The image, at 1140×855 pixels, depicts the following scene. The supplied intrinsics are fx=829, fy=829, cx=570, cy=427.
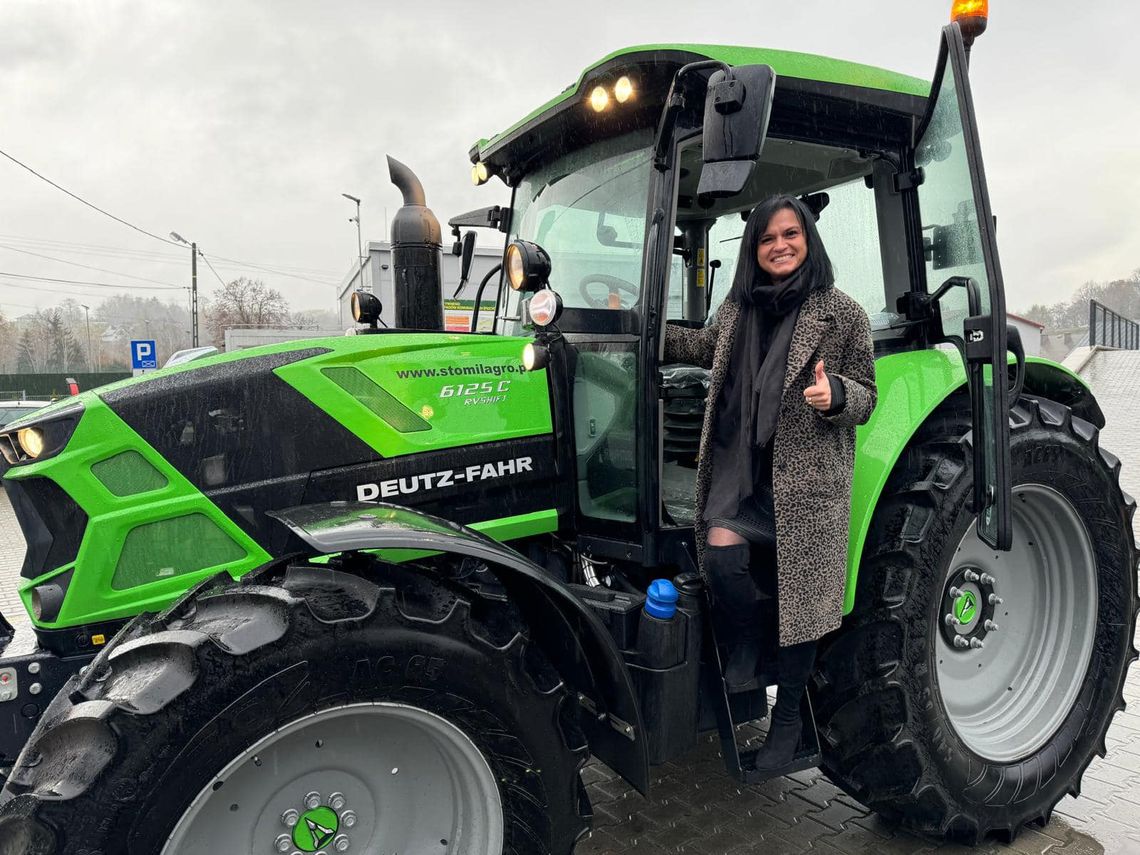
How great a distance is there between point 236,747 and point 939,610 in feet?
7.19

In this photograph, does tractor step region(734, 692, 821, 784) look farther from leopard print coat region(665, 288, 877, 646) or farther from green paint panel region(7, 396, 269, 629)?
green paint panel region(7, 396, 269, 629)

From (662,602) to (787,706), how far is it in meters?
0.56

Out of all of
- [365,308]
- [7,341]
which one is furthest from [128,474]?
[7,341]

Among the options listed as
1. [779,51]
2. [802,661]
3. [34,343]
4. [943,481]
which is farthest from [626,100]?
[34,343]

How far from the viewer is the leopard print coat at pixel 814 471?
234 cm

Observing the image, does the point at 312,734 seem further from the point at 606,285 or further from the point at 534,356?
the point at 606,285

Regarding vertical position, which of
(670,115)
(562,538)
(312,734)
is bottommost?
(312,734)

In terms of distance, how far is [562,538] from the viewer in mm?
2775

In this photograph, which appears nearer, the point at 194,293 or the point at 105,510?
the point at 105,510

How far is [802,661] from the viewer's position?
2496 millimetres

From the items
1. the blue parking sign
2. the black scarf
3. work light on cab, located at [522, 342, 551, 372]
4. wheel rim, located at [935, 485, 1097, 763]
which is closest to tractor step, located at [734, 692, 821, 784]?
wheel rim, located at [935, 485, 1097, 763]

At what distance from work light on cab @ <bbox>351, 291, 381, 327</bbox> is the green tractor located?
0.01 metres

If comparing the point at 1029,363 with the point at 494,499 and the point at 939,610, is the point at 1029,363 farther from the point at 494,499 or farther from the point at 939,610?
the point at 494,499

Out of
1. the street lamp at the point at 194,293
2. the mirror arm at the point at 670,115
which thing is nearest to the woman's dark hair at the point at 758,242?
the mirror arm at the point at 670,115
